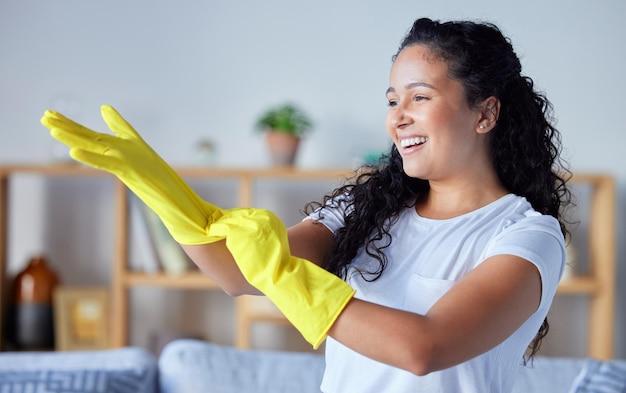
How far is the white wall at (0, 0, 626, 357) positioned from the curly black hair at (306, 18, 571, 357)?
2.09 meters

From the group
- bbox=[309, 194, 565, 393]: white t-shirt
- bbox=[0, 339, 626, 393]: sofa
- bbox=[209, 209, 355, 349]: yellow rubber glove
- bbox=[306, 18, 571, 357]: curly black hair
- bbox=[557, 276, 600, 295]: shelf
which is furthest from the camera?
bbox=[557, 276, 600, 295]: shelf

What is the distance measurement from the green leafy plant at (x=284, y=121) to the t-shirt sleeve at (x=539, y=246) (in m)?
2.12

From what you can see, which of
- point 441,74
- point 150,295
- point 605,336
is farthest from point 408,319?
point 150,295

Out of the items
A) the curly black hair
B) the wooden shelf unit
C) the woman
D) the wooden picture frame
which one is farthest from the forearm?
the wooden picture frame

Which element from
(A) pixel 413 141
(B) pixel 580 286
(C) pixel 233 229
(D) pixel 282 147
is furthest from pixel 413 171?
(B) pixel 580 286

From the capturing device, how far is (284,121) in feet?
10.9

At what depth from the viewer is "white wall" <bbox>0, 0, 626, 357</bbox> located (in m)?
3.50

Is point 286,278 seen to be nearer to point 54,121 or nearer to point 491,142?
point 54,121

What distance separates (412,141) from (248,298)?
82.1 inches

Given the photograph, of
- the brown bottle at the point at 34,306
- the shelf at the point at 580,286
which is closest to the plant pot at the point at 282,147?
the brown bottle at the point at 34,306

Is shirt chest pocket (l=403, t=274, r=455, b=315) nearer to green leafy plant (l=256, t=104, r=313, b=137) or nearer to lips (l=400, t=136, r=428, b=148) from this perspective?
lips (l=400, t=136, r=428, b=148)

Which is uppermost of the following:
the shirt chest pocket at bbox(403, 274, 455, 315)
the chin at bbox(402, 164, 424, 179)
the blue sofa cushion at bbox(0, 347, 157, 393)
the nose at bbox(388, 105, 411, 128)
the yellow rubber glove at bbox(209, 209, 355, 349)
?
the nose at bbox(388, 105, 411, 128)

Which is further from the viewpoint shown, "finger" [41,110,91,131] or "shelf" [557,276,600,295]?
"shelf" [557,276,600,295]

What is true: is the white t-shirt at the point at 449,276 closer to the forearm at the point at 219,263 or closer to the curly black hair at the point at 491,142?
the curly black hair at the point at 491,142
